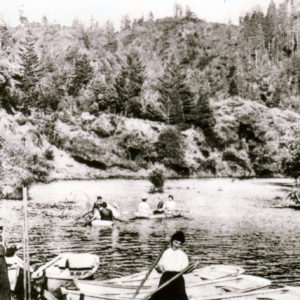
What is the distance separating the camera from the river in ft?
41.0

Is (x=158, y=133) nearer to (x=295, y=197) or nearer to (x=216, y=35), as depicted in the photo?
(x=295, y=197)

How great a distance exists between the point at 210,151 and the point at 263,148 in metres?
3.62

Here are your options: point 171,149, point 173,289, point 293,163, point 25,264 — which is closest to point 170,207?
point 293,163

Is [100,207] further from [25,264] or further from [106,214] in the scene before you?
[25,264]

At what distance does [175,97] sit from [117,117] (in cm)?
559

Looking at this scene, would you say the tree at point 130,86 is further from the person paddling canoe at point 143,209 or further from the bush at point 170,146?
the person paddling canoe at point 143,209

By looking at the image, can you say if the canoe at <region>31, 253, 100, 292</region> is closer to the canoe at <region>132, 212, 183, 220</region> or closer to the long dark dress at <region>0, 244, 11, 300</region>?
the long dark dress at <region>0, 244, 11, 300</region>

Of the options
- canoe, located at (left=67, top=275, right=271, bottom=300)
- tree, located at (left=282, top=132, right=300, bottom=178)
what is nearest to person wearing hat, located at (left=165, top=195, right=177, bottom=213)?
tree, located at (left=282, top=132, right=300, bottom=178)

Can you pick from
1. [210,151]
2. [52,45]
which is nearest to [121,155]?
[210,151]

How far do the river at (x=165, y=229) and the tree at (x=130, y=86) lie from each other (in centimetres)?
1702

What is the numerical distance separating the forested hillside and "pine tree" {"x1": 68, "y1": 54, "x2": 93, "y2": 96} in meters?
0.12

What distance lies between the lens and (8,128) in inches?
1049

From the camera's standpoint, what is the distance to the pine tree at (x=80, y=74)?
41.3 m

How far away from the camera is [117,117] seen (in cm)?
3888
